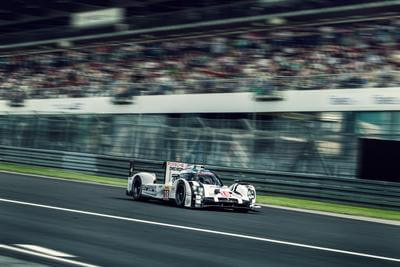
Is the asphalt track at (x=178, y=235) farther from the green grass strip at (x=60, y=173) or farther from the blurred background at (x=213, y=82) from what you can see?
the green grass strip at (x=60, y=173)

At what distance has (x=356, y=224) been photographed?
1394 cm

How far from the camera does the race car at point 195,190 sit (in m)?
14.2

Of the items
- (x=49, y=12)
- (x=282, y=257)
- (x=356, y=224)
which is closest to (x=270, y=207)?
(x=356, y=224)

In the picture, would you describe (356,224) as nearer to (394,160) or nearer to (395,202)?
(395,202)

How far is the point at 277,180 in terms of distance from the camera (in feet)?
64.9

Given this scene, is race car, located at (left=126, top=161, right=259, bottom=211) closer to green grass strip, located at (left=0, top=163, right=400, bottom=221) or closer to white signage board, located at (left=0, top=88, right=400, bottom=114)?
green grass strip, located at (left=0, top=163, right=400, bottom=221)

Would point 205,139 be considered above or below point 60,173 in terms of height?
above

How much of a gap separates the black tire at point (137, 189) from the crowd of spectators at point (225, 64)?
25.6ft

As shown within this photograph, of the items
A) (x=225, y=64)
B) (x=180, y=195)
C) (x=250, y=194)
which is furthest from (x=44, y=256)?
(x=225, y=64)

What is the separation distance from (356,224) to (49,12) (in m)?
26.8

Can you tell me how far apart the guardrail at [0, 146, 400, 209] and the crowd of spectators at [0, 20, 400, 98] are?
3434 mm

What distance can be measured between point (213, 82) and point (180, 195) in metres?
12.1

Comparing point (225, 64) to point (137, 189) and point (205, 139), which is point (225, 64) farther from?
point (137, 189)

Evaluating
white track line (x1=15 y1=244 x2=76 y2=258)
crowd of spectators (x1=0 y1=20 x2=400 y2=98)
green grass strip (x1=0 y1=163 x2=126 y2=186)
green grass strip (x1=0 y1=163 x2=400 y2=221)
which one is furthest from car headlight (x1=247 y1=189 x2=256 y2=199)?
green grass strip (x1=0 y1=163 x2=126 y2=186)
